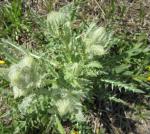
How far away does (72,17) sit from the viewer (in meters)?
3.34

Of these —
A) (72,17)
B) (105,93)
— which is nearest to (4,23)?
(72,17)

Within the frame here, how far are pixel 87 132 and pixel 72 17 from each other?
1.05 metres

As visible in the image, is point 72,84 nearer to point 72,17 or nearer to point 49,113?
point 49,113

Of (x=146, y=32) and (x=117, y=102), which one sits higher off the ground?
(x=146, y=32)

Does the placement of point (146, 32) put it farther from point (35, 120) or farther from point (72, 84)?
point (35, 120)

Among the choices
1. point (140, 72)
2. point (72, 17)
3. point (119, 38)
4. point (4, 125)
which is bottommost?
point (4, 125)

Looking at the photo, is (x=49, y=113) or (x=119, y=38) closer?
(x=49, y=113)

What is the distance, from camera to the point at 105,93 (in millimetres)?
3322

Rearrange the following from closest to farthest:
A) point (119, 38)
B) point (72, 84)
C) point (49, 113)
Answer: point (72, 84)
point (49, 113)
point (119, 38)

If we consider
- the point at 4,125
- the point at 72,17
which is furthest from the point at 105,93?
the point at 4,125

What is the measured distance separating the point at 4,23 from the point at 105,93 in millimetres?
1202

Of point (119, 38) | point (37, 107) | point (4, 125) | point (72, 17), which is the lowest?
point (4, 125)

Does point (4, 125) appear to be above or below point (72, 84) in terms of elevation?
below

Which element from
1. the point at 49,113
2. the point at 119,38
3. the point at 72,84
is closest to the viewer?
the point at 72,84
